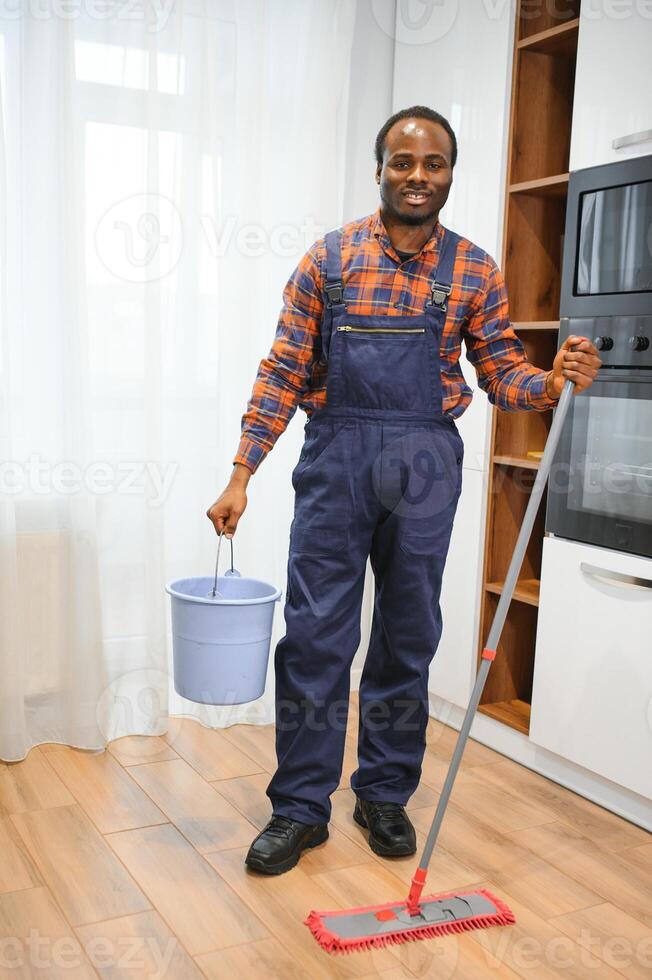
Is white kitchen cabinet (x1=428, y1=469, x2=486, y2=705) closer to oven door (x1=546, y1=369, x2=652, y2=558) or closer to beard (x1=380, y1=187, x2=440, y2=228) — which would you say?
oven door (x1=546, y1=369, x2=652, y2=558)

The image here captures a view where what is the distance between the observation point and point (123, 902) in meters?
1.85

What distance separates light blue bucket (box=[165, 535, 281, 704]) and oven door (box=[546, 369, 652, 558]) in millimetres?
763

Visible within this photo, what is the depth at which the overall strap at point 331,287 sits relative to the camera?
77.5 inches

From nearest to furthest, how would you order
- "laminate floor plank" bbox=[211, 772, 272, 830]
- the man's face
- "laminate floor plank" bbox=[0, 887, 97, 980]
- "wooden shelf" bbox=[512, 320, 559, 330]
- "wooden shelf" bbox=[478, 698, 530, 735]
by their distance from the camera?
"laminate floor plank" bbox=[0, 887, 97, 980] → the man's face → "laminate floor plank" bbox=[211, 772, 272, 830] → "wooden shelf" bbox=[512, 320, 559, 330] → "wooden shelf" bbox=[478, 698, 530, 735]

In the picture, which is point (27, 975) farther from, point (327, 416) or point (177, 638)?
point (327, 416)

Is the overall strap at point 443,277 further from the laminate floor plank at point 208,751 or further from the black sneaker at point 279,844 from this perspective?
the laminate floor plank at point 208,751

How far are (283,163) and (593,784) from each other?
5.84 ft

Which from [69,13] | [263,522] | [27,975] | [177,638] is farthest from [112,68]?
[27,975]

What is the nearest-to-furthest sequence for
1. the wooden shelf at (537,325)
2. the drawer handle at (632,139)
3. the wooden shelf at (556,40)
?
the drawer handle at (632,139)
the wooden shelf at (556,40)
the wooden shelf at (537,325)

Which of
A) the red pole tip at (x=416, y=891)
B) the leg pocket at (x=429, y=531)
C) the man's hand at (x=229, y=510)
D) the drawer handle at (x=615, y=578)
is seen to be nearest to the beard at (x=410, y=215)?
the leg pocket at (x=429, y=531)

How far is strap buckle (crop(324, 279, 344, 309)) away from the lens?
196cm

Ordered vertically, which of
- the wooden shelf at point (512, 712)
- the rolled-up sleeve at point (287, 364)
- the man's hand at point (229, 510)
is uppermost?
the rolled-up sleeve at point (287, 364)

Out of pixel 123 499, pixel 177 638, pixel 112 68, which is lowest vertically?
pixel 177 638

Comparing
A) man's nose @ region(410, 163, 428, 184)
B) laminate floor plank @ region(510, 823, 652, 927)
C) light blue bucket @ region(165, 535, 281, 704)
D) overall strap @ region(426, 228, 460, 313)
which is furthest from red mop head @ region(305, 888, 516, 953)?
man's nose @ region(410, 163, 428, 184)
